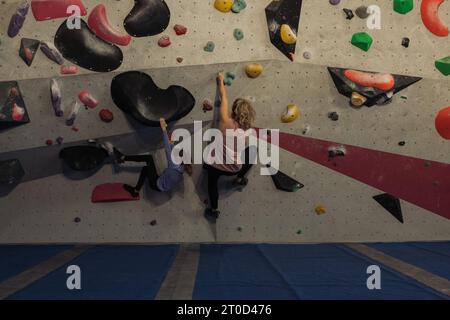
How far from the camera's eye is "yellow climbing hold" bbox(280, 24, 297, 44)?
3.47 metres

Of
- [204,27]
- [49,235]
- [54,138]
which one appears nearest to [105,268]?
[49,235]

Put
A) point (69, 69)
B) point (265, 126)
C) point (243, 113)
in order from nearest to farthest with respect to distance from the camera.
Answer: point (243, 113), point (69, 69), point (265, 126)

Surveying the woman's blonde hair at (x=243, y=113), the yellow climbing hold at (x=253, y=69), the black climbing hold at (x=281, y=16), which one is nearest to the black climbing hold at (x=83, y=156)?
the woman's blonde hair at (x=243, y=113)

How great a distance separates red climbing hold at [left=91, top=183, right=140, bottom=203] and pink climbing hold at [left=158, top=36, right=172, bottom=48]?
116cm

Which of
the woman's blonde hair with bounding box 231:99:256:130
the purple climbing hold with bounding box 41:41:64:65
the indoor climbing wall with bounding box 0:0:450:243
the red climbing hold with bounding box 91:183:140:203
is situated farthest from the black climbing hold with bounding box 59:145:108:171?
the woman's blonde hair with bounding box 231:99:256:130

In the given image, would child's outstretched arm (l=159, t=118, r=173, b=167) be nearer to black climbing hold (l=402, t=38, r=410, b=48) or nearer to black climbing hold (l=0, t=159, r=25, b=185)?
black climbing hold (l=0, t=159, r=25, b=185)

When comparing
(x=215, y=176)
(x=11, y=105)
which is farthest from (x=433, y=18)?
(x=11, y=105)

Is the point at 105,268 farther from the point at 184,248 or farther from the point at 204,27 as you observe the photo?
the point at 204,27

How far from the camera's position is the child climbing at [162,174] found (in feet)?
11.3

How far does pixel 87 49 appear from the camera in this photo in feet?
11.4

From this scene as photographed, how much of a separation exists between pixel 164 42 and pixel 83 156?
1.09 metres

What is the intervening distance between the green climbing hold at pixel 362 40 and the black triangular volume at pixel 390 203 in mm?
1189

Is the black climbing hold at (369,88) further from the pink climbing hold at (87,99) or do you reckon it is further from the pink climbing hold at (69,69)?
the pink climbing hold at (69,69)

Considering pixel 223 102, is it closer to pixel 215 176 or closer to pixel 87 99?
pixel 215 176
